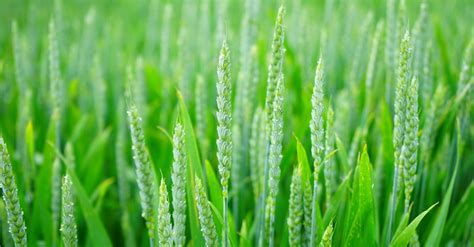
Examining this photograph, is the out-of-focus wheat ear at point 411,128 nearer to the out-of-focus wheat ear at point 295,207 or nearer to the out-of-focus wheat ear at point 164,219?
the out-of-focus wheat ear at point 295,207

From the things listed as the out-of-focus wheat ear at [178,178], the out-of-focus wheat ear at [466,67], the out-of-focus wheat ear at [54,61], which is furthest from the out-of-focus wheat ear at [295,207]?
the out-of-focus wheat ear at [54,61]

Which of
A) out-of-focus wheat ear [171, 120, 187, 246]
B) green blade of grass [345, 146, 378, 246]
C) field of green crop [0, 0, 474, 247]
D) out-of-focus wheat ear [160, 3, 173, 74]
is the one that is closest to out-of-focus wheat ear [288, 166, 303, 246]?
field of green crop [0, 0, 474, 247]

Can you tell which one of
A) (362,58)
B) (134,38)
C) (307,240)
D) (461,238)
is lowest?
(461,238)

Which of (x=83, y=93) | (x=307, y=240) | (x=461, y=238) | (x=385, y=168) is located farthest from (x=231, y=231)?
(x=83, y=93)

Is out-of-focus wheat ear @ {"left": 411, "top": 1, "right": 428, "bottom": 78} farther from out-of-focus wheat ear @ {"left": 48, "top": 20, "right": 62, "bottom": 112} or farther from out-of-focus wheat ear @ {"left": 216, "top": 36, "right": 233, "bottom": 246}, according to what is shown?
out-of-focus wheat ear @ {"left": 48, "top": 20, "right": 62, "bottom": 112}

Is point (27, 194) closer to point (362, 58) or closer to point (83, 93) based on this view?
point (83, 93)

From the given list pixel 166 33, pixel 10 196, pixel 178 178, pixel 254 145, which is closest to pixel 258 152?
pixel 254 145

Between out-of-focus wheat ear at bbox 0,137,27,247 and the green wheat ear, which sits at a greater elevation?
the green wheat ear

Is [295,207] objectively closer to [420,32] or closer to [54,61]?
[420,32]
